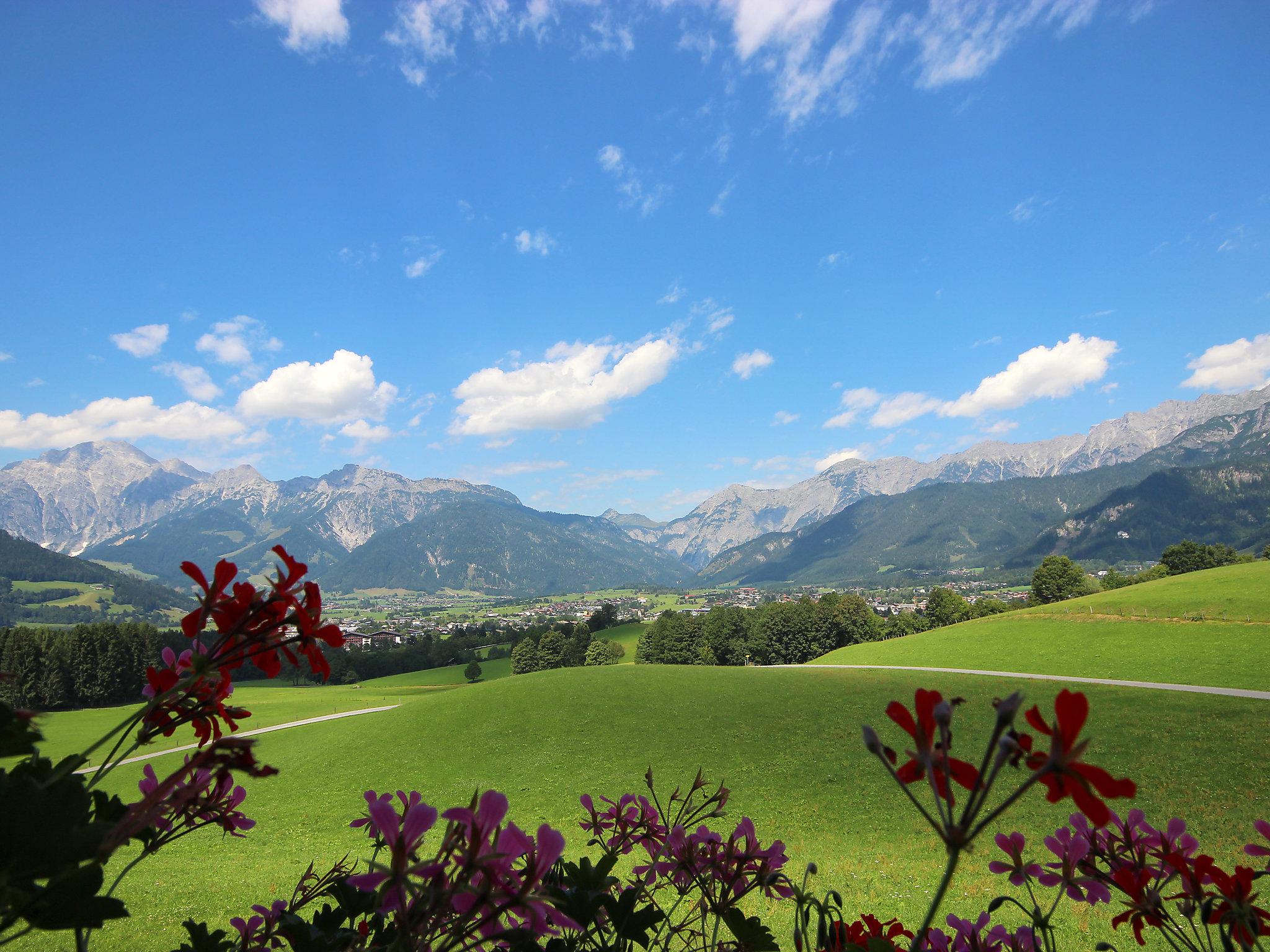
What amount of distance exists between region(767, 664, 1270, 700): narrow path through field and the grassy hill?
678 mm

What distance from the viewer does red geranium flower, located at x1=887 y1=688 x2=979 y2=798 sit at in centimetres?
80

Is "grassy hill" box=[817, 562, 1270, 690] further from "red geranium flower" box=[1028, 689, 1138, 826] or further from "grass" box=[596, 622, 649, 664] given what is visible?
"red geranium flower" box=[1028, 689, 1138, 826]

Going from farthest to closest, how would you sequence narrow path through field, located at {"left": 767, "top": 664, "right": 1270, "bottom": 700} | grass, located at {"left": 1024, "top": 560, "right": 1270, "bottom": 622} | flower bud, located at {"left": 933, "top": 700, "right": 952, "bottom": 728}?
grass, located at {"left": 1024, "top": 560, "right": 1270, "bottom": 622}, narrow path through field, located at {"left": 767, "top": 664, "right": 1270, "bottom": 700}, flower bud, located at {"left": 933, "top": 700, "right": 952, "bottom": 728}

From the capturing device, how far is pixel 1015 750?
0.74 metres

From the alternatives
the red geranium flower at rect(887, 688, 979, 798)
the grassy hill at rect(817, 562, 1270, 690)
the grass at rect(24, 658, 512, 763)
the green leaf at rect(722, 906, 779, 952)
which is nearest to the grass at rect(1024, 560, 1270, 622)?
the grassy hill at rect(817, 562, 1270, 690)

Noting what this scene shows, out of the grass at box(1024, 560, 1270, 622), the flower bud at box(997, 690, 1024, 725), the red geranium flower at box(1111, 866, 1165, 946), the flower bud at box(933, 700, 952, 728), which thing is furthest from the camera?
the grass at box(1024, 560, 1270, 622)

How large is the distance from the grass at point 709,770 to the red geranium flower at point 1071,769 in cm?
862

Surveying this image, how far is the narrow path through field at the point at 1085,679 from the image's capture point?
2062 cm

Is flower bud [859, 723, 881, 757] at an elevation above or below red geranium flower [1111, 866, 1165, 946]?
above

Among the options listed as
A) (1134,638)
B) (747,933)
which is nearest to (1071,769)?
(747,933)

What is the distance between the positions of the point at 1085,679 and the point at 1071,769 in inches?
1301

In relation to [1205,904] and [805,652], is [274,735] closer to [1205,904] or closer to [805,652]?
[1205,904]

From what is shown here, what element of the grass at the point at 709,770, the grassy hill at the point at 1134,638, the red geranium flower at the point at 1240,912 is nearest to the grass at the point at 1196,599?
the grassy hill at the point at 1134,638

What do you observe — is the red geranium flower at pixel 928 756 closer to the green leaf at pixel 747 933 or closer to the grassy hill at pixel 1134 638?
the green leaf at pixel 747 933
